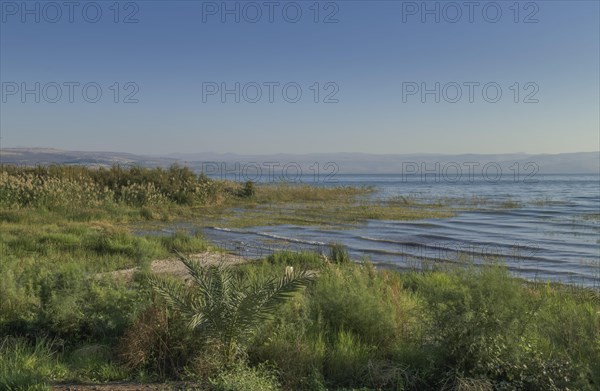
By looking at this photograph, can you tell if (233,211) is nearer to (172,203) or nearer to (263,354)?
(172,203)

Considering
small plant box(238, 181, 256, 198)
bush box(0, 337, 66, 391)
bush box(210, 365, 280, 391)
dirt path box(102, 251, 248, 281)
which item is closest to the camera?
bush box(210, 365, 280, 391)

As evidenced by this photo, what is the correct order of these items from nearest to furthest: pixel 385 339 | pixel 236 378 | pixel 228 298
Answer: pixel 236 378 < pixel 228 298 < pixel 385 339

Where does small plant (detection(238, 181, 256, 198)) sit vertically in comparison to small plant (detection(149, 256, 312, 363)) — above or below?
below

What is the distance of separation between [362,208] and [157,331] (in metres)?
27.3

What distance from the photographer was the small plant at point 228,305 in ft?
17.1

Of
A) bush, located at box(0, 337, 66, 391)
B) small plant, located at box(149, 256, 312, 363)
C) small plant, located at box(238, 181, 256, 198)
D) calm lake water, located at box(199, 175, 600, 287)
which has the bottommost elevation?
calm lake water, located at box(199, 175, 600, 287)

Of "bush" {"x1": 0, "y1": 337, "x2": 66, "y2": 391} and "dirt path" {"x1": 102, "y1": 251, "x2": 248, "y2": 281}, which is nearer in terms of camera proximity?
"bush" {"x1": 0, "y1": 337, "x2": 66, "y2": 391}

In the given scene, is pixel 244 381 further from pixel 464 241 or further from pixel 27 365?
pixel 464 241

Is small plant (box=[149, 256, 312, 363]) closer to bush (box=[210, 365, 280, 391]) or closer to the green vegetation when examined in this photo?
the green vegetation

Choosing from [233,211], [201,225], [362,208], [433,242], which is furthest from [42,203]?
[362,208]

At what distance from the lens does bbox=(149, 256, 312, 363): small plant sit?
5.20 m

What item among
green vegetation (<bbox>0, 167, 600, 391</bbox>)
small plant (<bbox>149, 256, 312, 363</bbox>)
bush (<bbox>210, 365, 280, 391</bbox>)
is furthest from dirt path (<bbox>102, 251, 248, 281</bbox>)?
bush (<bbox>210, 365, 280, 391</bbox>)

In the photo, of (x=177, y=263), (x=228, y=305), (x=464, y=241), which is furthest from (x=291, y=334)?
(x=464, y=241)

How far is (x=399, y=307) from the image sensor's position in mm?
6629
